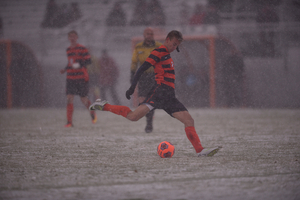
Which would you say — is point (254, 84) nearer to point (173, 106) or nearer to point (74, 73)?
point (74, 73)

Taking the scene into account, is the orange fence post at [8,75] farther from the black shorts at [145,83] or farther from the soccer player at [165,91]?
the soccer player at [165,91]

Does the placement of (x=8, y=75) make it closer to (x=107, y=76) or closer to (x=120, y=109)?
(x=107, y=76)

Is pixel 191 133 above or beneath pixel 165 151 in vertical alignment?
above

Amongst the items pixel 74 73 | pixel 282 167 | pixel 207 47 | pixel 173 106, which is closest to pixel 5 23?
pixel 207 47

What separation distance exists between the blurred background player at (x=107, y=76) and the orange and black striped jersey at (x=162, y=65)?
9794mm

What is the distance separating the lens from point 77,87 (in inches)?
303

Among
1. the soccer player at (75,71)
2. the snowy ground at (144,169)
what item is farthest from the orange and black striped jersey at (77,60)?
the snowy ground at (144,169)

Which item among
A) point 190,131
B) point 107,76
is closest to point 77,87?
point 190,131

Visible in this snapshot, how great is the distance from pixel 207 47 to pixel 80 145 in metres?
10.0

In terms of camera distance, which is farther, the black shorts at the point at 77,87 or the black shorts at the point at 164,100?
the black shorts at the point at 77,87

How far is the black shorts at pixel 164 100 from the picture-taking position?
14.1ft

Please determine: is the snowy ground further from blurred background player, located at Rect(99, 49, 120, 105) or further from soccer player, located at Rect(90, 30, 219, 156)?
blurred background player, located at Rect(99, 49, 120, 105)

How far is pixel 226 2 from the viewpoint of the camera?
14.6m

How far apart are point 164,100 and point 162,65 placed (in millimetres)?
392
